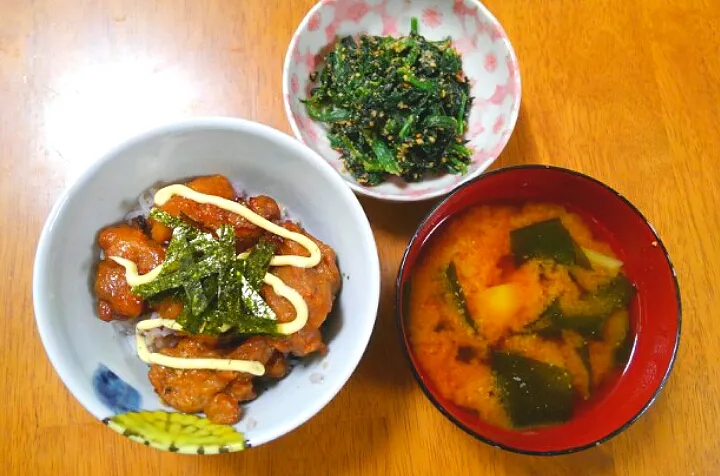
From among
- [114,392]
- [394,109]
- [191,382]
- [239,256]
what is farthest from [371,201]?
[114,392]

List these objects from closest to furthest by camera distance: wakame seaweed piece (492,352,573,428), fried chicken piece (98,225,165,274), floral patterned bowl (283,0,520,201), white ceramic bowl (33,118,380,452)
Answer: white ceramic bowl (33,118,380,452) < fried chicken piece (98,225,165,274) < wakame seaweed piece (492,352,573,428) < floral patterned bowl (283,0,520,201)

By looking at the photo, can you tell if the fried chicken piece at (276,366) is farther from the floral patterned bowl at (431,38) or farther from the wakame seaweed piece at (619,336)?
the wakame seaweed piece at (619,336)

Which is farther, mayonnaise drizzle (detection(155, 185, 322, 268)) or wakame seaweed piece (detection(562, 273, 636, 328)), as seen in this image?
wakame seaweed piece (detection(562, 273, 636, 328))

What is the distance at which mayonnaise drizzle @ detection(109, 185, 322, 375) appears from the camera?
1.35 meters

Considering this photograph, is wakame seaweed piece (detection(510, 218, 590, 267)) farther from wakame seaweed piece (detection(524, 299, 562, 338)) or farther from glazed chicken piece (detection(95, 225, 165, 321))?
glazed chicken piece (detection(95, 225, 165, 321))

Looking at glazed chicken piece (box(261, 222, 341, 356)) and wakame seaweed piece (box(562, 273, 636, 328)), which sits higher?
glazed chicken piece (box(261, 222, 341, 356))

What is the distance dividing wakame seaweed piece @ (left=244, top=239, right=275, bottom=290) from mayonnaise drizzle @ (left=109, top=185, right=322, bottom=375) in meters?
0.01

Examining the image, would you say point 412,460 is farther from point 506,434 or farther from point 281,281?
point 281,281

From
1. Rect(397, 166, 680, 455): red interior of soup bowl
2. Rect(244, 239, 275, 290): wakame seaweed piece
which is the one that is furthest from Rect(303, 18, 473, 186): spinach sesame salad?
Rect(244, 239, 275, 290): wakame seaweed piece

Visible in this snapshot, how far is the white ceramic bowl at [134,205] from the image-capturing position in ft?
4.27

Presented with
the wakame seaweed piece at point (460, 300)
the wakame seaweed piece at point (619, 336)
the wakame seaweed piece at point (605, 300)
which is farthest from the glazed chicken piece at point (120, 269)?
the wakame seaweed piece at point (619, 336)

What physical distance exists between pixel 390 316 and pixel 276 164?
1.72 feet

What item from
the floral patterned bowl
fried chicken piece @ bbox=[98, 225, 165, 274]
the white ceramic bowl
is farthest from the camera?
the floral patterned bowl

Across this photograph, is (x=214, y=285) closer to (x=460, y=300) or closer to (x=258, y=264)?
(x=258, y=264)
